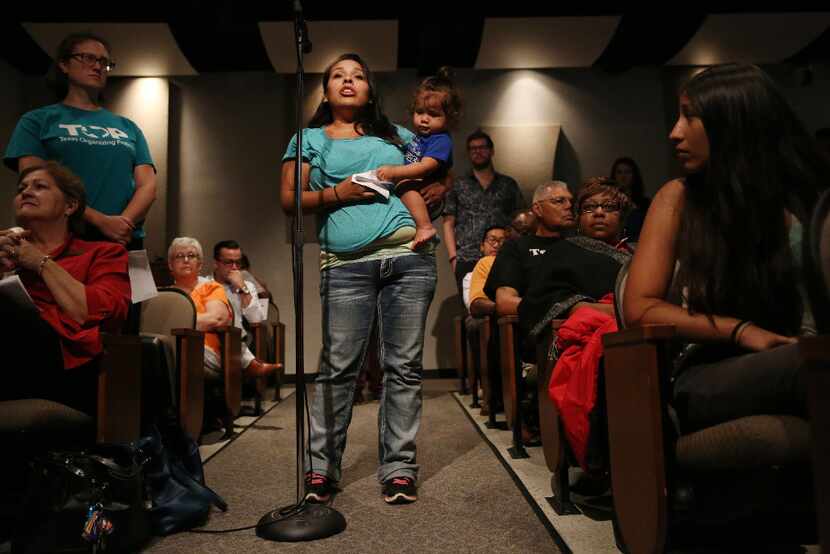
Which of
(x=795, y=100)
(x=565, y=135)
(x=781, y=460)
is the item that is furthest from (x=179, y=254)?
(x=795, y=100)

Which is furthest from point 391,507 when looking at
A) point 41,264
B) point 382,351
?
point 41,264

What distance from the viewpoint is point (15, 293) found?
1.72 meters

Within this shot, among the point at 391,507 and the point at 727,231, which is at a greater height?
the point at 727,231

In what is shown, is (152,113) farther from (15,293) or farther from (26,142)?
(15,293)

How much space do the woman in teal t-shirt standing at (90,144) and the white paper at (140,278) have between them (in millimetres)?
129

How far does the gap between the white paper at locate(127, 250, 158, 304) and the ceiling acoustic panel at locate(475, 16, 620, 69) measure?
4523 millimetres

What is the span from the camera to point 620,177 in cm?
559

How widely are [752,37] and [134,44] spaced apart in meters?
5.44

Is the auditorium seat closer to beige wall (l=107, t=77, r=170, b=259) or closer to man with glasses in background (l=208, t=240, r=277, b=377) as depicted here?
man with glasses in background (l=208, t=240, r=277, b=377)

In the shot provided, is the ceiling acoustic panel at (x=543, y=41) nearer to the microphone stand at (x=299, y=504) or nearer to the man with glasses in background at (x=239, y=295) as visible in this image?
the man with glasses in background at (x=239, y=295)

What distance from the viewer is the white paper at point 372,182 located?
2051mm

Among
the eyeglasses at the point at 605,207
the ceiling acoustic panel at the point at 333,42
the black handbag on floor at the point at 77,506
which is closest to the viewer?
the black handbag on floor at the point at 77,506

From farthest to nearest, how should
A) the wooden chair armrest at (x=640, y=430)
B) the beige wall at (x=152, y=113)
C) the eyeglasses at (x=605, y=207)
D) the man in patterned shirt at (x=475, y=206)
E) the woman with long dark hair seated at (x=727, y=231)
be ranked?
the beige wall at (x=152, y=113)
the man in patterned shirt at (x=475, y=206)
the eyeglasses at (x=605, y=207)
the woman with long dark hair seated at (x=727, y=231)
the wooden chair armrest at (x=640, y=430)

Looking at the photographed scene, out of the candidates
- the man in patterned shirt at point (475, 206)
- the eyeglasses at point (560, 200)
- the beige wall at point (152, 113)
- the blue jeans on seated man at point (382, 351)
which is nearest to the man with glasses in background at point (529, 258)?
the eyeglasses at point (560, 200)
